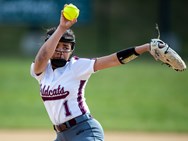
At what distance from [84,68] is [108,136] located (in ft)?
19.0

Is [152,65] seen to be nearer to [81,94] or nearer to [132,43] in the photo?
[132,43]

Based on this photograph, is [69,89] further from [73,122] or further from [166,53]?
[166,53]

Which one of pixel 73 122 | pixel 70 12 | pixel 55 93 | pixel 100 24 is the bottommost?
pixel 73 122

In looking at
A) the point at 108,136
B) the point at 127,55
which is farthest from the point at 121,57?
the point at 108,136

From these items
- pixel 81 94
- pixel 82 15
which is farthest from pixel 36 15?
pixel 81 94

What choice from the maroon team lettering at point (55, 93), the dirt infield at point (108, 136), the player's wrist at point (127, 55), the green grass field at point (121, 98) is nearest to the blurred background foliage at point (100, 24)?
the green grass field at point (121, 98)

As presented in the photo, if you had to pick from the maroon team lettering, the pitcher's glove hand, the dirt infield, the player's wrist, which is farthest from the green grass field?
the pitcher's glove hand

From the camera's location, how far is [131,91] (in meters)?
17.3

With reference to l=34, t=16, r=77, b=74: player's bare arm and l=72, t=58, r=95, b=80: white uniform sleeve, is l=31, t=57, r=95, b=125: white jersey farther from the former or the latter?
l=34, t=16, r=77, b=74: player's bare arm

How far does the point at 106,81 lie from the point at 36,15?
729 cm

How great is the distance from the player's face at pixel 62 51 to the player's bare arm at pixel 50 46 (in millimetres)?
190

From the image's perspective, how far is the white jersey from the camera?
5711mm

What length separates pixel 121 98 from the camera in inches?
640

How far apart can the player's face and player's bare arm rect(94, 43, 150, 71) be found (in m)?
0.33
